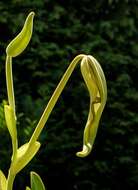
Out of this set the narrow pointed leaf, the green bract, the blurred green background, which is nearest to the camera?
the green bract

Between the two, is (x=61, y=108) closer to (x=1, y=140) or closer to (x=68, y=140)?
(x=68, y=140)

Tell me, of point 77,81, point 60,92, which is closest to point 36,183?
point 60,92

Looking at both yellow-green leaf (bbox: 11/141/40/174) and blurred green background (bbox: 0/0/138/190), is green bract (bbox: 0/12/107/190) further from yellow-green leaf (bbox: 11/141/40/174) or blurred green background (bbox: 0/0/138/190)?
blurred green background (bbox: 0/0/138/190)

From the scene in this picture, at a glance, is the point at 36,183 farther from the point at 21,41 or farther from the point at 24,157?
the point at 21,41

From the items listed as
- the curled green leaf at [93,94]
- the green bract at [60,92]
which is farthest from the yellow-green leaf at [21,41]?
the curled green leaf at [93,94]

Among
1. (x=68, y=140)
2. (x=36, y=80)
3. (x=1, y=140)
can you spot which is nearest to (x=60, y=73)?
(x=36, y=80)

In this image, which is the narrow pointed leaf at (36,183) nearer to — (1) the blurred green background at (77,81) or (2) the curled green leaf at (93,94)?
(2) the curled green leaf at (93,94)

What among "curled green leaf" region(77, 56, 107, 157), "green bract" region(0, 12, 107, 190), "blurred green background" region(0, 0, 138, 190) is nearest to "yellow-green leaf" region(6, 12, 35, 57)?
"green bract" region(0, 12, 107, 190)
